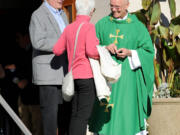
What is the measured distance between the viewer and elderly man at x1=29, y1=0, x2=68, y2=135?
575 centimetres

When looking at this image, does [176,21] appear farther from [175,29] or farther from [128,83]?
Answer: [128,83]

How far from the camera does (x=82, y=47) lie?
5.34 metres

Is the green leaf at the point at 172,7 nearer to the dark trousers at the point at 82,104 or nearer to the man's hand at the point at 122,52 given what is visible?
the man's hand at the point at 122,52

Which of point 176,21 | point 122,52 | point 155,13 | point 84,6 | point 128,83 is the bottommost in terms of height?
point 128,83

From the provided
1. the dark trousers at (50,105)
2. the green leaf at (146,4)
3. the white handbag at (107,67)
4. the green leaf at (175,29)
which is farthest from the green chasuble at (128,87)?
the green leaf at (175,29)

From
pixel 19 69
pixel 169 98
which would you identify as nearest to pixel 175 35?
pixel 169 98

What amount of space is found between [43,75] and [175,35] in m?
2.20

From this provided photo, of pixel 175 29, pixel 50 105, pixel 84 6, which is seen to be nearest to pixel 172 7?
pixel 175 29

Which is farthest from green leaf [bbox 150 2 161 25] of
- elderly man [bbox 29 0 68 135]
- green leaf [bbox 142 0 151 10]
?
elderly man [bbox 29 0 68 135]

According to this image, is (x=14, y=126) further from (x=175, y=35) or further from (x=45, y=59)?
(x=175, y=35)

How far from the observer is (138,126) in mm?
6098

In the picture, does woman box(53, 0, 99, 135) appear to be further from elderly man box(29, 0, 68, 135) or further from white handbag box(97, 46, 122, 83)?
elderly man box(29, 0, 68, 135)

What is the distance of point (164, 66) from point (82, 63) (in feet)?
7.37

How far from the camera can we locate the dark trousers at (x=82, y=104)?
535cm
